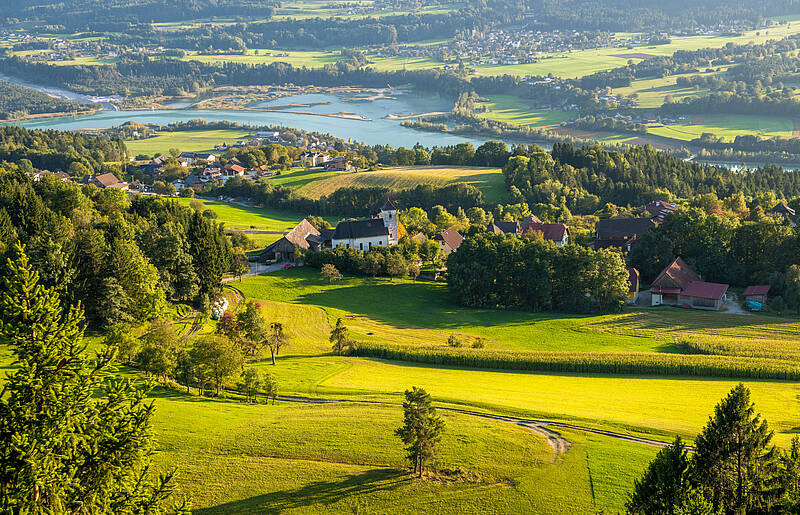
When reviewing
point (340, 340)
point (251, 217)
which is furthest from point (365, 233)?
point (340, 340)

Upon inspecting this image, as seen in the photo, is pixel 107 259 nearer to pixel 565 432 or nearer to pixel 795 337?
pixel 565 432

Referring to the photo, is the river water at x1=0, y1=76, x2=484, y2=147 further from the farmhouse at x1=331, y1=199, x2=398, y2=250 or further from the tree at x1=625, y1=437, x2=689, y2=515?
the tree at x1=625, y1=437, x2=689, y2=515

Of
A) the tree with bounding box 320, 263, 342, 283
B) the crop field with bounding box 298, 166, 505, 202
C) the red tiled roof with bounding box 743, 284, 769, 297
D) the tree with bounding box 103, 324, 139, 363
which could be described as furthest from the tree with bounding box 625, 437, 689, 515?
the crop field with bounding box 298, 166, 505, 202

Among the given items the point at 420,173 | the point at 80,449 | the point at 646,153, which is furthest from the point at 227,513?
the point at 646,153

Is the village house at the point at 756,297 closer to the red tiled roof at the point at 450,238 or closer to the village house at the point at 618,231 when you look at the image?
the village house at the point at 618,231

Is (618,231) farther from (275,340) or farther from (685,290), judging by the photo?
(275,340)

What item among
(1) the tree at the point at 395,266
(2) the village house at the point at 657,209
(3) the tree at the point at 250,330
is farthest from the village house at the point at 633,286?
(3) the tree at the point at 250,330
